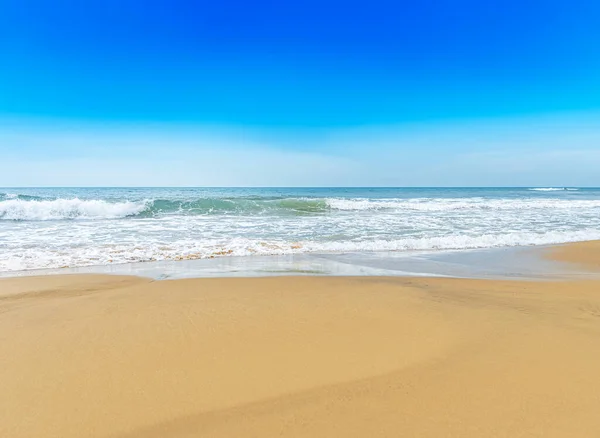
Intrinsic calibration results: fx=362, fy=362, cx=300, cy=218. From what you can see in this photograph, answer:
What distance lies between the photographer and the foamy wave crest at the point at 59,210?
64.0ft

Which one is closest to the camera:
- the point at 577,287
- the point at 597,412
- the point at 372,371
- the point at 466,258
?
the point at 597,412

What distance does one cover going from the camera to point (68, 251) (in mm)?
8430

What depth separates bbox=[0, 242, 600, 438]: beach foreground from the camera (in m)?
2.06

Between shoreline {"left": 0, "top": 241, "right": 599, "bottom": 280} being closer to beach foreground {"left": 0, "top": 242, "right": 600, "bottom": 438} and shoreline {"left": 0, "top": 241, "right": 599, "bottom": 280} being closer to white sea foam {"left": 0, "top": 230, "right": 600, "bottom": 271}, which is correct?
white sea foam {"left": 0, "top": 230, "right": 600, "bottom": 271}

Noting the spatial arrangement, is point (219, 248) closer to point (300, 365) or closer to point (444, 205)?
point (300, 365)

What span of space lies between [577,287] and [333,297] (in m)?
3.78

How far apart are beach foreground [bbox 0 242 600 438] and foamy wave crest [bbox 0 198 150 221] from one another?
17.7 m

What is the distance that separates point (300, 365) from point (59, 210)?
22.4 m

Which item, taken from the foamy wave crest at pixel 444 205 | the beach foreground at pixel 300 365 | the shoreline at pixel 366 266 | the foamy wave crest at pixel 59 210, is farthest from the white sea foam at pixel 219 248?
the foamy wave crest at pixel 444 205

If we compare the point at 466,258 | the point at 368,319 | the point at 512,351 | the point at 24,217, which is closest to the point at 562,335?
the point at 512,351

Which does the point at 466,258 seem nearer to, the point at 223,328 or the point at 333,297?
the point at 333,297

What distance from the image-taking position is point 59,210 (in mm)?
20484

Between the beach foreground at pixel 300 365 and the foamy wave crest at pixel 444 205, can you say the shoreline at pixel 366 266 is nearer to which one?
the beach foreground at pixel 300 365

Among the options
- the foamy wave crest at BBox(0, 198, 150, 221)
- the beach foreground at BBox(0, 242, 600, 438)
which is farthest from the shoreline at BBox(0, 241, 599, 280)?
the foamy wave crest at BBox(0, 198, 150, 221)
